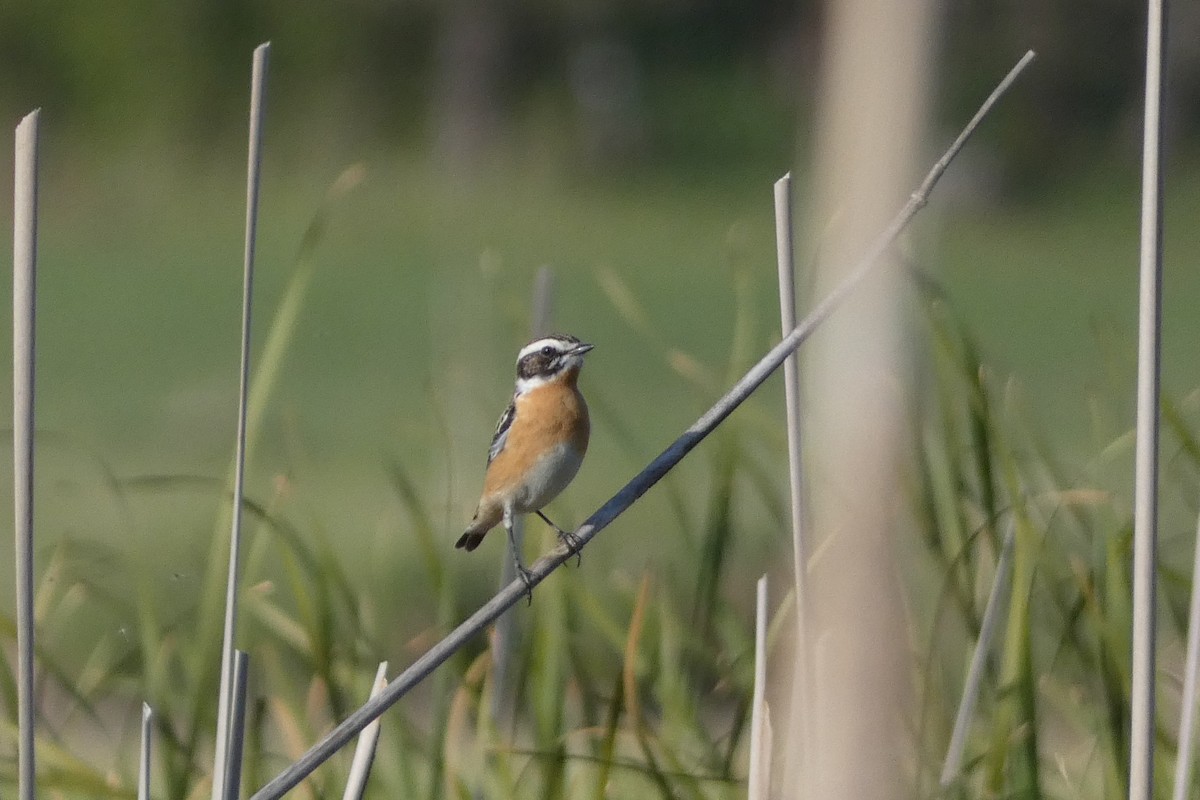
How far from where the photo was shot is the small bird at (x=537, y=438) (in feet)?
6.06

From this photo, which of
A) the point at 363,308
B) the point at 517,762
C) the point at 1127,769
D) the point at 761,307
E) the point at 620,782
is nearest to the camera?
the point at 1127,769

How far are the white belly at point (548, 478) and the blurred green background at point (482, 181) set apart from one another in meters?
5.43

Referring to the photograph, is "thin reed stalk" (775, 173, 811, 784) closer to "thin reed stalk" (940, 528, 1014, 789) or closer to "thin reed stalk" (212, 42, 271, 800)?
"thin reed stalk" (940, 528, 1014, 789)

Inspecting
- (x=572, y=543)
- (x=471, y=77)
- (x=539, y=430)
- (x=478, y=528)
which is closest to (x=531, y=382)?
(x=539, y=430)

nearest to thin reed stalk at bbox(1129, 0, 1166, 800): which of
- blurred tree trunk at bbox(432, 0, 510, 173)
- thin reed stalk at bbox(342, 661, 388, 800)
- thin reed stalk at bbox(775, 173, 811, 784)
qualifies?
thin reed stalk at bbox(775, 173, 811, 784)

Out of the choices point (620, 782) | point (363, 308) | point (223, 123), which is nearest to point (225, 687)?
point (620, 782)

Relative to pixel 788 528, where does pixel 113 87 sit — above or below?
above

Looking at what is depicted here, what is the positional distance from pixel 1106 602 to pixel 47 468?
5.49m

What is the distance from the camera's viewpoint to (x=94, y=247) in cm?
1071

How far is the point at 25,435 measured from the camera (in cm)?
117

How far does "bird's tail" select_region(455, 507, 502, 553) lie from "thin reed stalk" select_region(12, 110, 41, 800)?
0.86 meters

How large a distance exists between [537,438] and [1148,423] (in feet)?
2.76

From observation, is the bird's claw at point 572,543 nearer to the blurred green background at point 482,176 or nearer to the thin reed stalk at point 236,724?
the thin reed stalk at point 236,724

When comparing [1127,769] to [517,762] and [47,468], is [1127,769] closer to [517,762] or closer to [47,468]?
[517,762]
